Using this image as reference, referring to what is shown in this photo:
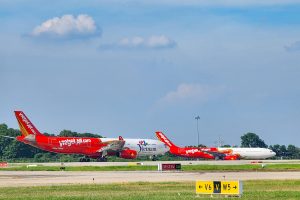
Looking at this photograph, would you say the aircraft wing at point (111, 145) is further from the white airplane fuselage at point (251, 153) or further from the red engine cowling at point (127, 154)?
the white airplane fuselage at point (251, 153)

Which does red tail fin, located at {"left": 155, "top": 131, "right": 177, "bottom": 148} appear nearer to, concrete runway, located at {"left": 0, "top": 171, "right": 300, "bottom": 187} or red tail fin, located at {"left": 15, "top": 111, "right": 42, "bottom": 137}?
red tail fin, located at {"left": 15, "top": 111, "right": 42, "bottom": 137}

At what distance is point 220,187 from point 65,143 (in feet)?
360

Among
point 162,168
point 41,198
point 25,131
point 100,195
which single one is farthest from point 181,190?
point 25,131

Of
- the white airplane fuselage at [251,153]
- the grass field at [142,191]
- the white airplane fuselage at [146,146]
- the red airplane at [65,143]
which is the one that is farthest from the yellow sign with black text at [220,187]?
the white airplane fuselage at [251,153]

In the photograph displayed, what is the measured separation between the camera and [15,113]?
159m

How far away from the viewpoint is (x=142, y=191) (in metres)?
56.9

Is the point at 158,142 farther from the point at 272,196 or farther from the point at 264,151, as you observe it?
the point at 272,196

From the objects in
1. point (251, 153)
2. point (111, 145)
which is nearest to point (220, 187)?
point (111, 145)

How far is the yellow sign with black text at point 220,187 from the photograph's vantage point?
1935 inches

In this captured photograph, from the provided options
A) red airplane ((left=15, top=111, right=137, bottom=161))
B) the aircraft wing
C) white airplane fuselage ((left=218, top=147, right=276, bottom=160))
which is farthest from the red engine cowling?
white airplane fuselage ((left=218, top=147, right=276, bottom=160))

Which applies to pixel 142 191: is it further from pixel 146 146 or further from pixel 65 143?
pixel 146 146

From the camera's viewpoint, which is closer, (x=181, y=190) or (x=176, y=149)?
(x=181, y=190)

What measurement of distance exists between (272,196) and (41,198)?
14.8m

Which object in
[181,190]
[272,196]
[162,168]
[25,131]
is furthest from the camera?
[25,131]
